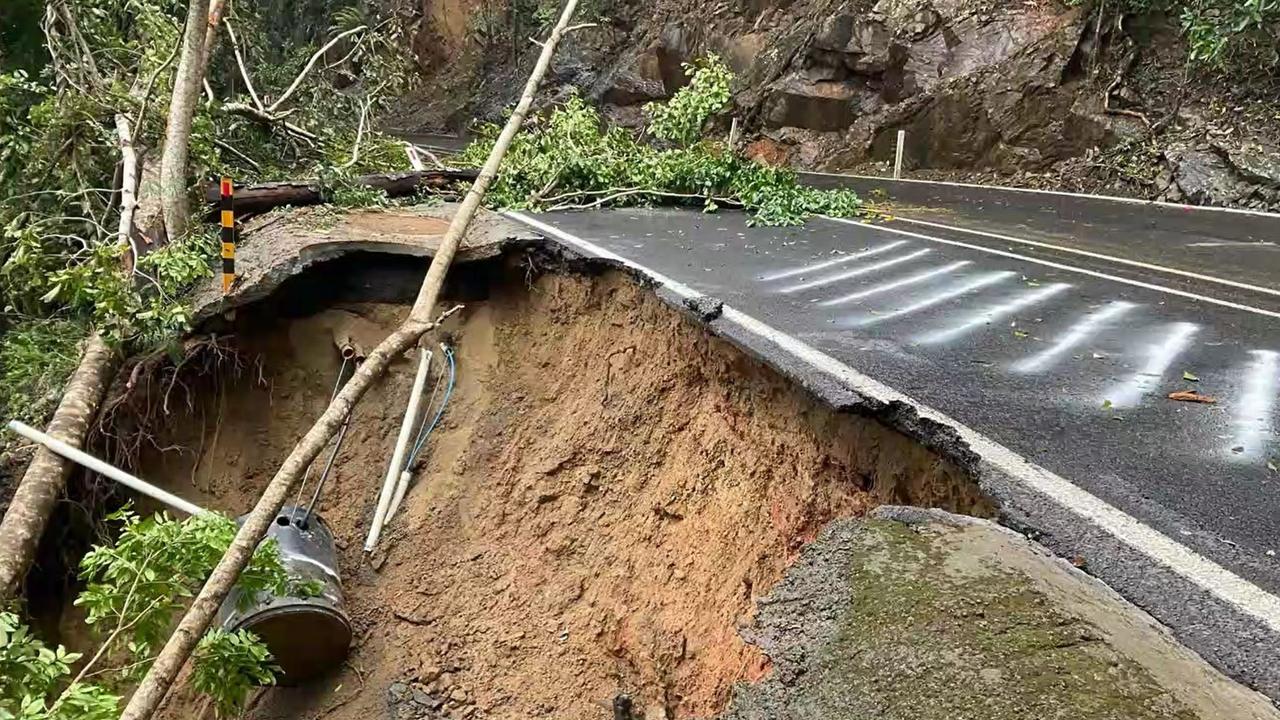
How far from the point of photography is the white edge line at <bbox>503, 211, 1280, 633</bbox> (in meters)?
2.40

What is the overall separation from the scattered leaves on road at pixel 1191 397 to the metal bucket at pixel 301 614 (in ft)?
15.6

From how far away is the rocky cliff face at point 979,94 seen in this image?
12938mm

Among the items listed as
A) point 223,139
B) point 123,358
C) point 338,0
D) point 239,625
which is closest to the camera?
point 239,625

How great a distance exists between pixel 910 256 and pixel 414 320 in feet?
14.7

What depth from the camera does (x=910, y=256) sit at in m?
7.68

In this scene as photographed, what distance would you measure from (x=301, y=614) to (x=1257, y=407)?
5.41 meters

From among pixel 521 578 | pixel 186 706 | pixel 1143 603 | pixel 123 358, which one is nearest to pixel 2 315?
pixel 123 358

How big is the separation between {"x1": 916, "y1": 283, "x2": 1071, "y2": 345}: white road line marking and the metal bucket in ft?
13.1

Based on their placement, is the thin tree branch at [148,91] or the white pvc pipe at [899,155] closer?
the thin tree branch at [148,91]

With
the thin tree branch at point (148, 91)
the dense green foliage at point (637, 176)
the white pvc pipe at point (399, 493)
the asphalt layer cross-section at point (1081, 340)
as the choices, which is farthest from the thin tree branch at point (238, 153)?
the white pvc pipe at point (399, 493)

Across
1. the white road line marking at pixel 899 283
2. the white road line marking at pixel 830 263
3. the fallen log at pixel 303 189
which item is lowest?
the white road line marking at pixel 899 283

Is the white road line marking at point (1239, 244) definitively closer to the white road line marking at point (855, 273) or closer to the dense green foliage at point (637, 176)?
the white road line marking at point (855, 273)

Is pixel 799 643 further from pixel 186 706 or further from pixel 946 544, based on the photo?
pixel 186 706

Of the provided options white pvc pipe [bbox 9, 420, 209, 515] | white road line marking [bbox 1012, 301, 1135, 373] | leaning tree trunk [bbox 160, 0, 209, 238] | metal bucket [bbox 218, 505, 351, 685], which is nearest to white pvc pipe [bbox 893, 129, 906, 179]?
white road line marking [bbox 1012, 301, 1135, 373]
